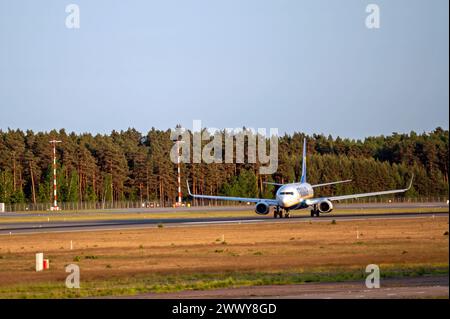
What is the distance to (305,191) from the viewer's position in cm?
9912

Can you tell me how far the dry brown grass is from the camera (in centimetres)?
4672

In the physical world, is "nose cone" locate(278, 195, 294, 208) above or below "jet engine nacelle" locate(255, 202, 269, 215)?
above

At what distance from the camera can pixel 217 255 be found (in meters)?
54.4

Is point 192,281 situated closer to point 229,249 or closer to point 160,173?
point 229,249

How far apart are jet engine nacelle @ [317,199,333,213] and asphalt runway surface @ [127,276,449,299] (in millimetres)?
60528

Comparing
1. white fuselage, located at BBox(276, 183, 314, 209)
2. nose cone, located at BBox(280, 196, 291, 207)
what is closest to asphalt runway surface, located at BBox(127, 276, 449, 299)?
nose cone, located at BBox(280, 196, 291, 207)

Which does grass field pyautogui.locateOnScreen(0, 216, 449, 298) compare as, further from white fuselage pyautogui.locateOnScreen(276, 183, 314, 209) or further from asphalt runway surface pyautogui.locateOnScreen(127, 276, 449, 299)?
white fuselage pyautogui.locateOnScreen(276, 183, 314, 209)

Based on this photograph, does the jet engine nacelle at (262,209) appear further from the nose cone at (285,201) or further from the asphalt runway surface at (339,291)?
the asphalt runway surface at (339,291)

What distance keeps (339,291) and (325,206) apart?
6584 centimetres

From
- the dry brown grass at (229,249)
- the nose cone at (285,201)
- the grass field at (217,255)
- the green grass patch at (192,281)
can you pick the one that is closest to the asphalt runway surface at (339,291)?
the green grass patch at (192,281)

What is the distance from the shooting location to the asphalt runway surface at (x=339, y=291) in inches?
1234

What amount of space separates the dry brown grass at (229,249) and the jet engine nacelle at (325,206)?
47.4 feet

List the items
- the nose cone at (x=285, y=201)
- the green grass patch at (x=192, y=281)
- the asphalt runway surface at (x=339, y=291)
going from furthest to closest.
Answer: the nose cone at (x=285, y=201), the green grass patch at (x=192, y=281), the asphalt runway surface at (x=339, y=291)
